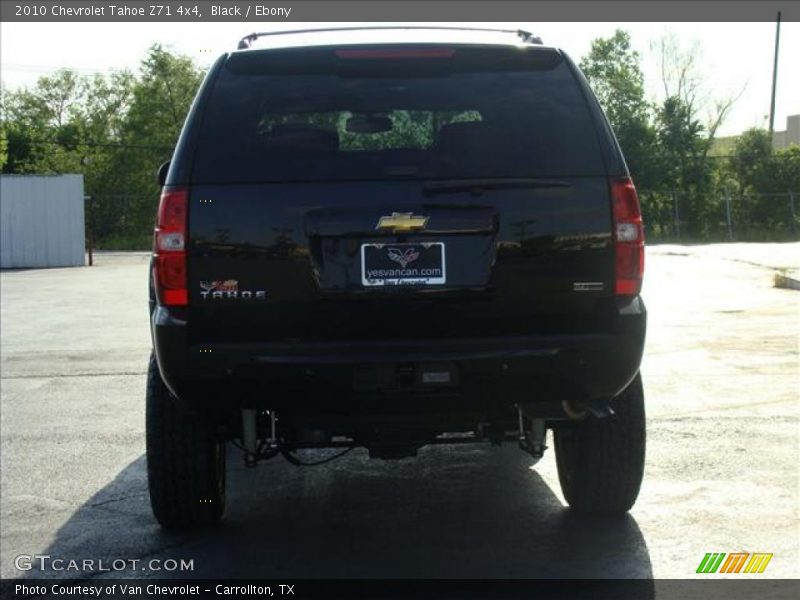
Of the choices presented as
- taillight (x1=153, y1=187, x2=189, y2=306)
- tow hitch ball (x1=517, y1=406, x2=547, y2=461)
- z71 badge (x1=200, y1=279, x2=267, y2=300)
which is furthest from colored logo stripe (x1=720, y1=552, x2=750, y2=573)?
taillight (x1=153, y1=187, x2=189, y2=306)

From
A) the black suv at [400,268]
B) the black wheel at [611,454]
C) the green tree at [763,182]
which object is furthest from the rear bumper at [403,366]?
the green tree at [763,182]

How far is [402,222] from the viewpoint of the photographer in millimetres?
3982

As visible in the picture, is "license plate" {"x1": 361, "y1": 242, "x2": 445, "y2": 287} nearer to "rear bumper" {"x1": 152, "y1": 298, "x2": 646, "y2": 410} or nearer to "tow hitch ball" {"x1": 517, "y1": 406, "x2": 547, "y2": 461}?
"rear bumper" {"x1": 152, "y1": 298, "x2": 646, "y2": 410}

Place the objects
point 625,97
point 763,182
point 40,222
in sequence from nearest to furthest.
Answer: point 40,222 → point 763,182 → point 625,97

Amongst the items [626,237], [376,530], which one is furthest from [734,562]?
[376,530]

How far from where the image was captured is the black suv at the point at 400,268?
399cm

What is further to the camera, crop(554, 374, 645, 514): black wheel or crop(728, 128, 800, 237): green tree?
crop(728, 128, 800, 237): green tree

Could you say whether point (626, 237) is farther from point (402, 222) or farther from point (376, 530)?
point (376, 530)

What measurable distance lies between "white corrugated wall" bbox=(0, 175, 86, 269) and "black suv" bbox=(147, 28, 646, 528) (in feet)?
102

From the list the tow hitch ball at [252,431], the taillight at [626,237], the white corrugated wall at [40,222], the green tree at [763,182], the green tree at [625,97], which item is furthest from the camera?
the green tree at [625,97]

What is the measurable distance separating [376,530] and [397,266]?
1.57 metres

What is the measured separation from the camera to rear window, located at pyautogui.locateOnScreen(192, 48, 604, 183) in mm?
4047

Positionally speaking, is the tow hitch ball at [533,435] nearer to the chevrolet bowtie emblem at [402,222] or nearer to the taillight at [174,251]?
the chevrolet bowtie emblem at [402,222]

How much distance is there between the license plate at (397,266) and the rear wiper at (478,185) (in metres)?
0.22
